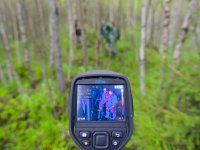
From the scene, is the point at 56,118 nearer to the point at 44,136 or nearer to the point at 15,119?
the point at 44,136

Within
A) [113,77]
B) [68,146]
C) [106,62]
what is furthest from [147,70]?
[113,77]

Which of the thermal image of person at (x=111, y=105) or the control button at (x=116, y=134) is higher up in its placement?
the thermal image of person at (x=111, y=105)

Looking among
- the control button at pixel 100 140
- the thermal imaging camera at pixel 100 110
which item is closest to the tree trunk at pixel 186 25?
the thermal imaging camera at pixel 100 110

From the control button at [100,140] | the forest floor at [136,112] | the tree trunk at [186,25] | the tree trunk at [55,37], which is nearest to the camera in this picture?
the control button at [100,140]

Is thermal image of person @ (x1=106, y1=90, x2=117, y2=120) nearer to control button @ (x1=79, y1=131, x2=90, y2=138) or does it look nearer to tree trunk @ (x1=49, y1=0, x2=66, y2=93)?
control button @ (x1=79, y1=131, x2=90, y2=138)

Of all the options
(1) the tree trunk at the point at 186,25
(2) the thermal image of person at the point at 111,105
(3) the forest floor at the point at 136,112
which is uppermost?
(1) the tree trunk at the point at 186,25

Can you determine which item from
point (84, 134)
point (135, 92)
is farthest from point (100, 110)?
point (135, 92)

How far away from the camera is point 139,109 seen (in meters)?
3.78

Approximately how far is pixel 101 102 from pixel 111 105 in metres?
0.07

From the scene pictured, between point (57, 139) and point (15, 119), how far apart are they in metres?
2.02

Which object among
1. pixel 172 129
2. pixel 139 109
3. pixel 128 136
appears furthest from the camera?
pixel 139 109

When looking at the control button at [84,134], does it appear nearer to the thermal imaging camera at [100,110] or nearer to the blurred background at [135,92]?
the thermal imaging camera at [100,110]

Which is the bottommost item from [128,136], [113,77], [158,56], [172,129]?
[172,129]

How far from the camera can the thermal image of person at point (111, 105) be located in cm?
150
